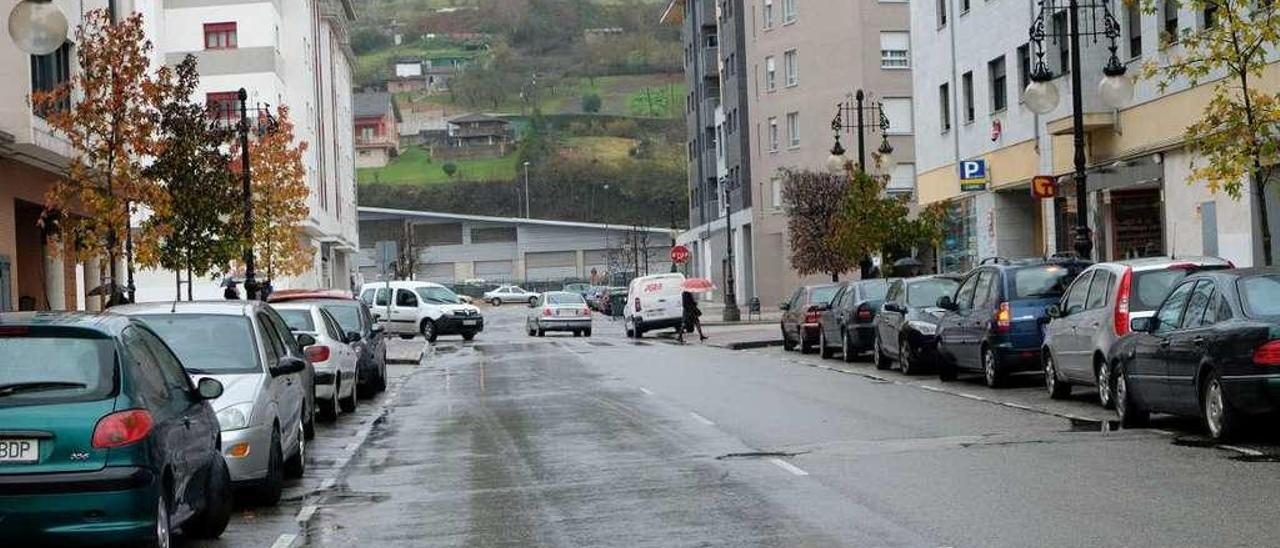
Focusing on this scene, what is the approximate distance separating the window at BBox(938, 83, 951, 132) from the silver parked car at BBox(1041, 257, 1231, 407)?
2651 centimetres

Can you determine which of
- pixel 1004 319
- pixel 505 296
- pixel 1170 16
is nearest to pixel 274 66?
pixel 1170 16

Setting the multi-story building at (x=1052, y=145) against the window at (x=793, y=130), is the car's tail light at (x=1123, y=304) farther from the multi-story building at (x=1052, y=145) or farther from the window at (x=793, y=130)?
the window at (x=793, y=130)

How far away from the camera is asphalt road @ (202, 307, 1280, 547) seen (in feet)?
34.7

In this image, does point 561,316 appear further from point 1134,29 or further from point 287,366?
point 287,366

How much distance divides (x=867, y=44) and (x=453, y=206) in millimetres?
84344

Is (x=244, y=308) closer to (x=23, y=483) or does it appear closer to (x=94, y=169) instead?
(x=23, y=483)

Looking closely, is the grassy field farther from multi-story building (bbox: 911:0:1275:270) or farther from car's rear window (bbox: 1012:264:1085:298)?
car's rear window (bbox: 1012:264:1085:298)

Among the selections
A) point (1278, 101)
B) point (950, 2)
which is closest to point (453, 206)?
point (950, 2)

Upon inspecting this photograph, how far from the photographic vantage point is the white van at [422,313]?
5622cm

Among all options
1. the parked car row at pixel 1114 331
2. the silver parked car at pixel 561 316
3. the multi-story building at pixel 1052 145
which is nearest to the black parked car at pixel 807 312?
the parked car row at pixel 1114 331

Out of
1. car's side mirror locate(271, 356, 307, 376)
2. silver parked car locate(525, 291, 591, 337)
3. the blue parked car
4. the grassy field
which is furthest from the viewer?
the grassy field

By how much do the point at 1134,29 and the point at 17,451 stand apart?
27636 mm

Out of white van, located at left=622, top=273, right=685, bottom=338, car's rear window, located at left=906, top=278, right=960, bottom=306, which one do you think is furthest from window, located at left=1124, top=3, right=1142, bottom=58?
white van, located at left=622, top=273, right=685, bottom=338

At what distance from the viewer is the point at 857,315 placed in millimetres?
32750
